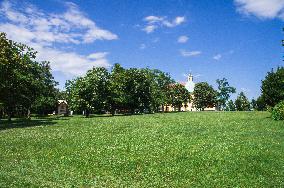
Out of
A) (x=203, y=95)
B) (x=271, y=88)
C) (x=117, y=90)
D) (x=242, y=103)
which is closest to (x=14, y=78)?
(x=117, y=90)

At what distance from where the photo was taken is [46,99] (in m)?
98.6

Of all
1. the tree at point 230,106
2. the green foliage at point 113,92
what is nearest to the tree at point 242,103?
the tree at point 230,106

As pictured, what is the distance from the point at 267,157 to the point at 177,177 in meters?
6.14

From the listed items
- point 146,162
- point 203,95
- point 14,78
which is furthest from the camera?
point 203,95

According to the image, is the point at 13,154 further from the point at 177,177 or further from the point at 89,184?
the point at 177,177

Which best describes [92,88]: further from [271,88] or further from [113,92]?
[271,88]

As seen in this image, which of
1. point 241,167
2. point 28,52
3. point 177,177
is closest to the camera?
point 177,177

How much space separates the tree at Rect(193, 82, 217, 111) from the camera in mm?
154750

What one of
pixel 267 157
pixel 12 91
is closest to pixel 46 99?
pixel 12 91

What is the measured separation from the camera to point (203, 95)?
508 ft

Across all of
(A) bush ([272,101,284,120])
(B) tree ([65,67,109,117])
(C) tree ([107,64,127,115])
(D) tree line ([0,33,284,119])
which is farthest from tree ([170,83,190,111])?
(A) bush ([272,101,284,120])

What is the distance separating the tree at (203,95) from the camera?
154750mm

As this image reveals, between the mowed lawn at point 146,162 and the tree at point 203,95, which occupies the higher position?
the tree at point 203,95

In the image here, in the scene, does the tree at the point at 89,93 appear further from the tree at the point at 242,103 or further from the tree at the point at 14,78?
the tree at the point at 242,103
